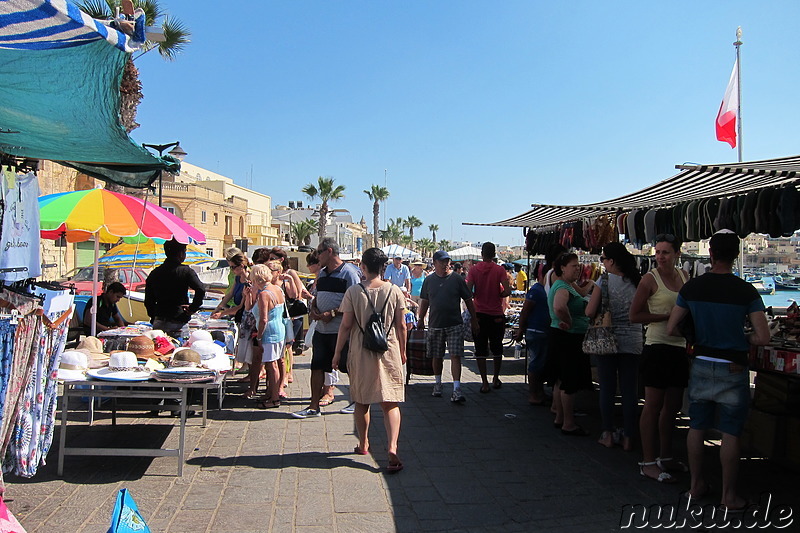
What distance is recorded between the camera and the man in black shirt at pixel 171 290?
6660 mm

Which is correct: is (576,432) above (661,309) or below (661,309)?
below

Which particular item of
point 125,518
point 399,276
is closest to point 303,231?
point 399,276

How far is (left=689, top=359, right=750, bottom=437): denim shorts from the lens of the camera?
391 centimetres

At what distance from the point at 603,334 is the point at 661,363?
0.74 meters

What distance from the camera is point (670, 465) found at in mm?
4809

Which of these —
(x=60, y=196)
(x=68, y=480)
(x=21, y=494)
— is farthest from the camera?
(x=60, y=196)

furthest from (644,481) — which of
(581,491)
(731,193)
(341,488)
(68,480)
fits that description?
(68,480)

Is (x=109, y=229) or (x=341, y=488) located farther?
(x=109, y=229)

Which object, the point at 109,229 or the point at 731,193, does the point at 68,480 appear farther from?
the point at 731,193

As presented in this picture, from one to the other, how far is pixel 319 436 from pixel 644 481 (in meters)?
2.92

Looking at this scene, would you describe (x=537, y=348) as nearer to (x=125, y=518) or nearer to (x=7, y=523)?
(x=125, y=518)

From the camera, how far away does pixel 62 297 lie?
4.36 metres

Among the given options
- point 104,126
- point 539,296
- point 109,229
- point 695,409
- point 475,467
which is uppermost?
point 104,126

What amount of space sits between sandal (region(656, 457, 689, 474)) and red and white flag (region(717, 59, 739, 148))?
9534 millimetres
